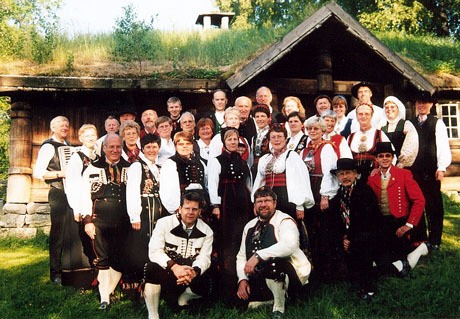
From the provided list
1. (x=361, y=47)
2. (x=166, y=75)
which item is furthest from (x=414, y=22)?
(x=166, y=75)

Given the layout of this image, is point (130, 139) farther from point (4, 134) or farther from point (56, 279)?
point (4, 134)

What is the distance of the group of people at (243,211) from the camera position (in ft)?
13.7

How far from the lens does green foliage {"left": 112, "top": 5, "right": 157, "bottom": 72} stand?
845cm

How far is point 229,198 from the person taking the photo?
4629 millimetres

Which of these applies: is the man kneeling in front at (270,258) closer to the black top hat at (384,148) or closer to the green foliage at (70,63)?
the black top hat at (384,148)

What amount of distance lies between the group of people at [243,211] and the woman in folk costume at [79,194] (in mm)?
15

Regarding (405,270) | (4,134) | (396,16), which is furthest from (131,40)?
(4,134)

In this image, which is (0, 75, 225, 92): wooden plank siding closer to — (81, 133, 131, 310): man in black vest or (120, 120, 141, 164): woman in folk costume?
(120, 120, 141, 164): woman in folk costume

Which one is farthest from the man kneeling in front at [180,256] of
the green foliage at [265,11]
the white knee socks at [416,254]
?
the green foliage at [265,11]

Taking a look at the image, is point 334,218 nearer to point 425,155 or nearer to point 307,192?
point 307,192

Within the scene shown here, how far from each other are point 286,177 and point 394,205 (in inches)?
51.6

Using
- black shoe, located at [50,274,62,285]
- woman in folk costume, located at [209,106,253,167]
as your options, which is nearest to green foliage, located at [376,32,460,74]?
woman in folk costume, located at [209,106,253,167]

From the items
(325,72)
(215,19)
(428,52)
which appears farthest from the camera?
(215,19)

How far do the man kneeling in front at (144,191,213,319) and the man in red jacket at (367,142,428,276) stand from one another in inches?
77.4
